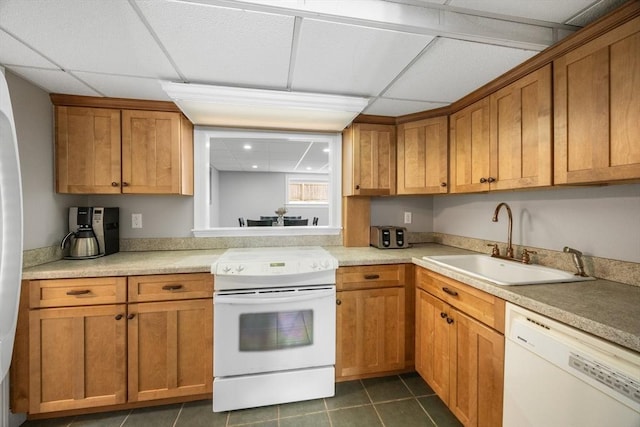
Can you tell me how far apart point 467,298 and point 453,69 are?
4.33 feet

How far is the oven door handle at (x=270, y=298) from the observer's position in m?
1.67

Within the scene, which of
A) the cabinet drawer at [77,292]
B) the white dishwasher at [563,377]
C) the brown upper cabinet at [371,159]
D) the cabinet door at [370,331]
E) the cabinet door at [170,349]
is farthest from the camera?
the brown upper cabinet at [371,159]

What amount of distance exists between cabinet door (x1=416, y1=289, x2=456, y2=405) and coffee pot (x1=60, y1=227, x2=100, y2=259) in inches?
94.7

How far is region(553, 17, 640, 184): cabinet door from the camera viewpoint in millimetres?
1029

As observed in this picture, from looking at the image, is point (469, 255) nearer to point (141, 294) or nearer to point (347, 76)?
point (347, 76)

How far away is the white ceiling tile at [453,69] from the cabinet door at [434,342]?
141cm

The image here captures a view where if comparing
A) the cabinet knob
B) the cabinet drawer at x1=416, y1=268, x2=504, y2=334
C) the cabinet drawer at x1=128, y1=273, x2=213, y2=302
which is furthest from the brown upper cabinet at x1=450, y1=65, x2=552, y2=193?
the cabinet knob

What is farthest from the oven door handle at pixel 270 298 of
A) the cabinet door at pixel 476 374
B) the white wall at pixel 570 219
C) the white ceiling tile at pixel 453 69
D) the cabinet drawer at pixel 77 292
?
the white ceiling tile at pixel 453 69

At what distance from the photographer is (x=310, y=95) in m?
1.75

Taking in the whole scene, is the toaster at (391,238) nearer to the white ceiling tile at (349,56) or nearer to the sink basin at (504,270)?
the sink basin at (504,270)

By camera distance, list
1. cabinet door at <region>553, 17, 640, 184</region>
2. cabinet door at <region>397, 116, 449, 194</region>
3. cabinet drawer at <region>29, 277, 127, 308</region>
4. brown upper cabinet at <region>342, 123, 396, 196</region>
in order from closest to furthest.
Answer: cabinet door at <region>553, 17, 640, 184</region>, cabinet drawer at <region>29, 277, 127, 308</region>, cabinet door at <region>397, 116, 449, 194</region>, brown upper cabinet at <region>342, 123, 396, 196</region>

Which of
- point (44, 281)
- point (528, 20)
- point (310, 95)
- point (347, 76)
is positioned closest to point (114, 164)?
point (44, 281)

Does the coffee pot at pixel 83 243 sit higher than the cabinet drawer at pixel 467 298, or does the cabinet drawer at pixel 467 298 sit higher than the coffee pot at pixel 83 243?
the coffee pot at pixel 83 243

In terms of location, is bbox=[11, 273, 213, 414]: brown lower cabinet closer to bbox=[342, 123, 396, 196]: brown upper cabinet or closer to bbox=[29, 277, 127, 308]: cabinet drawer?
bbox=[29, 277, 127, 308]: cabinet drawer
